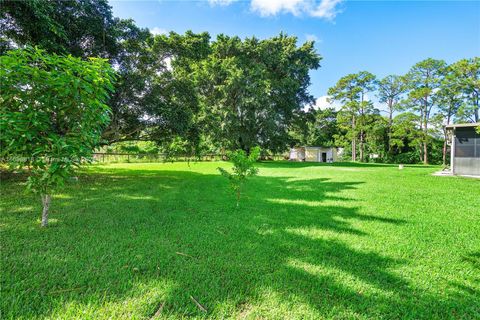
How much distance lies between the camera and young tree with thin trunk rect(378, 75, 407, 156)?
92.5 ft

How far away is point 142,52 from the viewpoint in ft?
30.5

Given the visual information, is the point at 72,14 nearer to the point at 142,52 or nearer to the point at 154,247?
the point at 142,52

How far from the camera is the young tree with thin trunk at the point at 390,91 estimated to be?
28.2 metres

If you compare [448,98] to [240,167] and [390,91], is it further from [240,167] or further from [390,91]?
[240,167]

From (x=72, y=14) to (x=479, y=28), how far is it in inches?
543

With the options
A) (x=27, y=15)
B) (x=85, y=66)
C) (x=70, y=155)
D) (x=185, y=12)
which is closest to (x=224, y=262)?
(x=70, y=155)

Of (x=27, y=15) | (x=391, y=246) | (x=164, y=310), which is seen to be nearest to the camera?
(x=164, y=310)

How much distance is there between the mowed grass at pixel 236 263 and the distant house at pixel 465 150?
→ 396 inches

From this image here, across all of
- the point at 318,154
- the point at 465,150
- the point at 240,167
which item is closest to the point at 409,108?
the point at 318,154

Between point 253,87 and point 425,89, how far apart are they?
2001cm

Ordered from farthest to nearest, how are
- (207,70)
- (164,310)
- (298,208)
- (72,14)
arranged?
(207,70)
(72,14)
(298,208)
(164,310)

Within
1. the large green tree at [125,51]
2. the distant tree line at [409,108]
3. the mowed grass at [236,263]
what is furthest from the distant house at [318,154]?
the mowed grass at [236,263]

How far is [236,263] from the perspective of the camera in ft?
7.68

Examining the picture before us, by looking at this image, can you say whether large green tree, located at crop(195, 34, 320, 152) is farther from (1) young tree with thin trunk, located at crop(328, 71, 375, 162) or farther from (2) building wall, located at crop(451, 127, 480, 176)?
(2) building wall, located at crop(451, 127, 480, 176)
